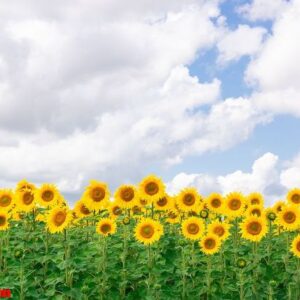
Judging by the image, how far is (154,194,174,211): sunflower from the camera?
47.1 feet

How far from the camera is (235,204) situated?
15.4 m

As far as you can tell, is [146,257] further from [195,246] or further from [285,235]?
[285,235]

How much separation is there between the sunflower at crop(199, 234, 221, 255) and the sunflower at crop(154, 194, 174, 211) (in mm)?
1716

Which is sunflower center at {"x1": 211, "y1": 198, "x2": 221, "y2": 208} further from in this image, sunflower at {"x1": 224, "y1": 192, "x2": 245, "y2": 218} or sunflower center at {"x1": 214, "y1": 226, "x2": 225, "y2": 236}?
sunflower center at {"x1": 214, "y1": 226, "x2": 225, "y2": 236}

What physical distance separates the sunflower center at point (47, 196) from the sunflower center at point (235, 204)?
445 centimetres

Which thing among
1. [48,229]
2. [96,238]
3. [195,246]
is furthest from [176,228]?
[48,229]

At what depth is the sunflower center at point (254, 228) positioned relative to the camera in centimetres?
1365

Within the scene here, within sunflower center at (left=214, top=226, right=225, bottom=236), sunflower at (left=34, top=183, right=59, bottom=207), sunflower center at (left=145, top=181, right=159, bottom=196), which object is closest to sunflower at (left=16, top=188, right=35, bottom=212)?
sunflower at (left=34, top=183, right=59, bottom=207)

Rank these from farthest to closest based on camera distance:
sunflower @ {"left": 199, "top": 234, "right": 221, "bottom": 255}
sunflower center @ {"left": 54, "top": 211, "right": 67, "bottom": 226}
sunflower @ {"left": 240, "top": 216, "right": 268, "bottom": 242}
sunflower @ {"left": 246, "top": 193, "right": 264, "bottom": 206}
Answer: sunflower @ {"left": 246, "top": 193, "right": 264, "bottom": 206} < sunflower @ {"left": 240, "top": 216, "right": 268, "bottom": 242} < sunflower @ {"left": 199, "top": 234, "right": 221, "bottom": 255} < sunflower center @ {"left": 54, "top": 211, "right": 67, "bottom": 226}

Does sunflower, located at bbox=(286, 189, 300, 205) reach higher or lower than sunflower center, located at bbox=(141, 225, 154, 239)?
higher

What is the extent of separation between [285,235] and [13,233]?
632 cm

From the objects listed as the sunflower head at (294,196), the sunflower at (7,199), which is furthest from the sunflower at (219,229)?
the sunflower at (7,199)

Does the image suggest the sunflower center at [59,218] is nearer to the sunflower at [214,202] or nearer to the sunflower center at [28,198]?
the sunflower center at [28,198]

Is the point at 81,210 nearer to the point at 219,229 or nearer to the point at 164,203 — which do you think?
the point at 164,203
